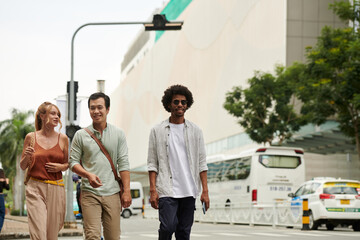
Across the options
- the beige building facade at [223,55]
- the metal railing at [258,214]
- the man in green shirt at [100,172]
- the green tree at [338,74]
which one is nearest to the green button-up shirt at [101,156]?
the man in green shirt at [100,172]

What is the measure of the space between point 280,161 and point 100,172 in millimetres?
24859

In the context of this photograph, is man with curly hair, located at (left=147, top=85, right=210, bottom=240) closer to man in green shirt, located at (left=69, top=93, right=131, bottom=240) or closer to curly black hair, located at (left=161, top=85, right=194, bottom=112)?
curly black hair, located at (left=161, top=85, right=194, bottom=112)

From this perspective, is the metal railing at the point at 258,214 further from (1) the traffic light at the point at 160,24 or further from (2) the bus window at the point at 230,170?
(1) the traffic light at the point at 160,24

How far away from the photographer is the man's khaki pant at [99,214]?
652 cm

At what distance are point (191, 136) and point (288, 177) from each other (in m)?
24.5

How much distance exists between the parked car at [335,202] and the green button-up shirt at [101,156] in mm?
16502

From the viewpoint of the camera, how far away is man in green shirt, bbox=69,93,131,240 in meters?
6.58

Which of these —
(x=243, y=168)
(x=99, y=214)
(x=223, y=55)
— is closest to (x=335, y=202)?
(x=243, y=168)

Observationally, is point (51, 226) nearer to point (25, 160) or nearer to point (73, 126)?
point (25, 160)

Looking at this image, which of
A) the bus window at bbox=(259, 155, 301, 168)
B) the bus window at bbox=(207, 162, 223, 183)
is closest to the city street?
the bus window at bbox=(259, 155, 301, 168)

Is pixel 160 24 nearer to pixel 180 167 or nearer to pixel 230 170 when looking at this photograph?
pixel 230 170

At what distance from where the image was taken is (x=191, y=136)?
22.6ft

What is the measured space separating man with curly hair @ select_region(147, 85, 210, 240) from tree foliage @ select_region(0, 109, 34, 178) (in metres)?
65.9

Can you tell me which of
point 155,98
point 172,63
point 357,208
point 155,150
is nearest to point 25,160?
point 155,150
